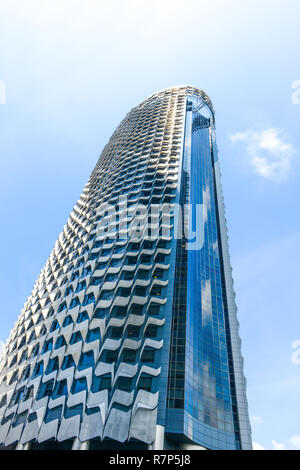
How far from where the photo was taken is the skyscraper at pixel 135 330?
38.8 metres

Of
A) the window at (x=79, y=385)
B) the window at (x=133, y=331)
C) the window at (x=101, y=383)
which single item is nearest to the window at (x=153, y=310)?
the window at (x=133, y=331)

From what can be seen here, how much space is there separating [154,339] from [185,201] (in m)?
35.6

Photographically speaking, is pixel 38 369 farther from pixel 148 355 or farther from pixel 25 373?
pixel 148 355

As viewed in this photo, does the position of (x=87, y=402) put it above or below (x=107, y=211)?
below

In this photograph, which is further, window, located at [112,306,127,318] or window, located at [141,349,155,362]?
window, located at [112,306,127,318]

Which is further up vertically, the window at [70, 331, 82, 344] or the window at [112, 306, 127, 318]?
the window at [112, 306, 127, 318]

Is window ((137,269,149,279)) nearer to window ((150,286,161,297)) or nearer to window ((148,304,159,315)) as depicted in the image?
window ((150,286,161,297))

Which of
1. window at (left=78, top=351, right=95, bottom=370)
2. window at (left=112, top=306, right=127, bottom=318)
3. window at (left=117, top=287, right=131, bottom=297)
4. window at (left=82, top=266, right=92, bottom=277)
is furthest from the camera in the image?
window at (left=82, top=266, right=92, bottom=277)

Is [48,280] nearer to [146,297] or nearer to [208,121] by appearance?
[146,297]

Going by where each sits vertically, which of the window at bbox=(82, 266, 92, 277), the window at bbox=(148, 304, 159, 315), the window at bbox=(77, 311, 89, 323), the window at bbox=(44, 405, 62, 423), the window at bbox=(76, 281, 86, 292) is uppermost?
the window at bbox=(82, 266, 92, 277)

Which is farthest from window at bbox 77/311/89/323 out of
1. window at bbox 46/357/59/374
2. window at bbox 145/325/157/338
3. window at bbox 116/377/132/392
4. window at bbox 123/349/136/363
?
window at bbox 116/377/132/392

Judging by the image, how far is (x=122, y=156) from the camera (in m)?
90.7

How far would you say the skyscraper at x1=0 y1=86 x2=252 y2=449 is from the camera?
3881cm
